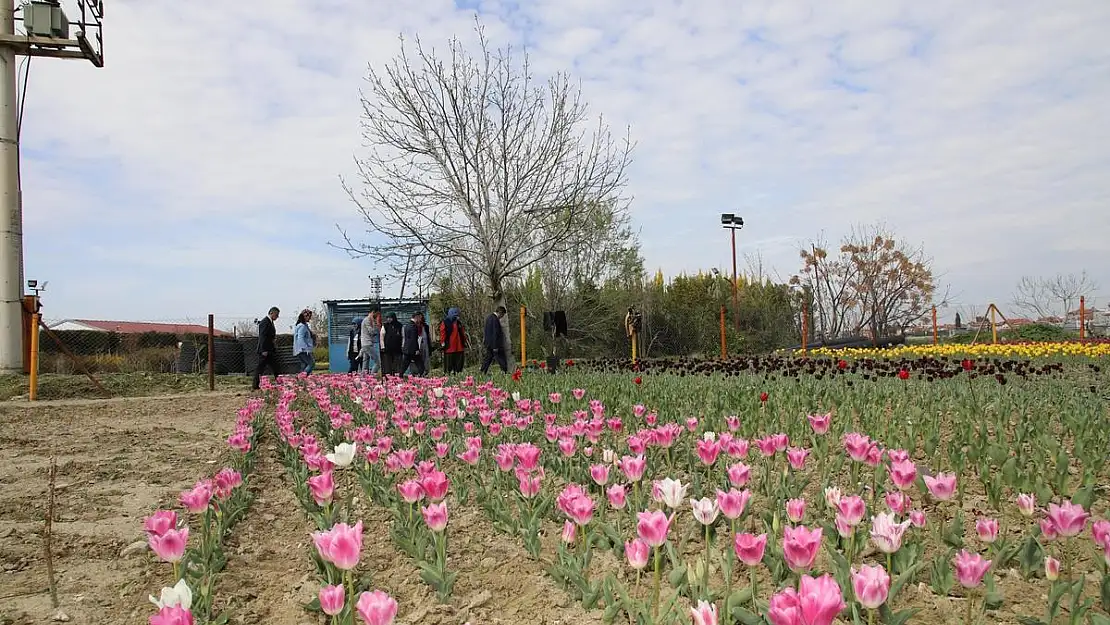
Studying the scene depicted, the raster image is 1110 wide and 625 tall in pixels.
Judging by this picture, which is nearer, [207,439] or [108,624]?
[108,624]

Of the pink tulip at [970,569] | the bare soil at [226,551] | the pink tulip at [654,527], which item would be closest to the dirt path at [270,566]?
the bare soil at [226,551]

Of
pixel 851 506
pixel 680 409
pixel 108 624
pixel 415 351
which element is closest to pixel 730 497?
pixel 851 506

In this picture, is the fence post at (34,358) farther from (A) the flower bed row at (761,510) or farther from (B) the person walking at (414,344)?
(A) the flower bed row at (761,510)

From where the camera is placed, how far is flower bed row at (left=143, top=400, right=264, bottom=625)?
1750mm

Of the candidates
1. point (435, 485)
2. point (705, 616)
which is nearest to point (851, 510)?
point (705, 616)

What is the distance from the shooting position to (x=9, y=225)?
15.1m

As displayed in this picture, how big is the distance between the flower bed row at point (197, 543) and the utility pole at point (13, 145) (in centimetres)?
1331

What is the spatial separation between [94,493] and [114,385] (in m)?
10.2

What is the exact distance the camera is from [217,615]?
2656mm

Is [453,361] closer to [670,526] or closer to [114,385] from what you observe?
[114,385]

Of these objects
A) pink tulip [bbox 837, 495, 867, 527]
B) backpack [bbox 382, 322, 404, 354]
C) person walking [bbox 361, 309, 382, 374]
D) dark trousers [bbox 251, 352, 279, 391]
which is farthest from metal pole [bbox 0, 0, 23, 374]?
pink tulip [bbox 837, 495, 867, 527]

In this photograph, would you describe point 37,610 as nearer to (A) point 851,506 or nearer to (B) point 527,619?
(B) point 527,619

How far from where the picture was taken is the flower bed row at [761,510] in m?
2.06

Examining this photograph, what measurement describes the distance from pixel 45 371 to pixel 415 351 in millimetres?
10465
